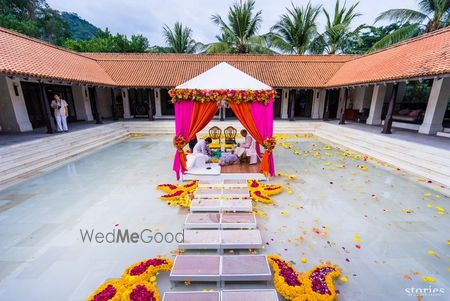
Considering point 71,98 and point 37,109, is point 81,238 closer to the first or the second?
point 37,109

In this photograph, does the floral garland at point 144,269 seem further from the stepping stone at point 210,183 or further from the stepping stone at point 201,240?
the stepping stone at point 210,183

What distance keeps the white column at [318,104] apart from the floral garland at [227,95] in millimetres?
12471

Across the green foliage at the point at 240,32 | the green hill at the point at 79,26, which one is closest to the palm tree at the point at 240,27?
the green foliage at the point at 240,32

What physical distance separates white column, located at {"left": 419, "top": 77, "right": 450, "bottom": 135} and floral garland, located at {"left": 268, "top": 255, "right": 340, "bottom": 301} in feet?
34.2

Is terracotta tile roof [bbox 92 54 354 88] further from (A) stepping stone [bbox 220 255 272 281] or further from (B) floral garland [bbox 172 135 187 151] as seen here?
(A) stepping stone [bbox 220 255 272 281]

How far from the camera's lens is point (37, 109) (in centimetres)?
1107

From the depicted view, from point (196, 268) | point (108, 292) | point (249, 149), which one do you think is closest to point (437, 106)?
point (249, 149)

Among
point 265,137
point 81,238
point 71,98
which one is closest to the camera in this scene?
point 81,238

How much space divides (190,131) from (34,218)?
3.87m

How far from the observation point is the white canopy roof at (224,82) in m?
6.06

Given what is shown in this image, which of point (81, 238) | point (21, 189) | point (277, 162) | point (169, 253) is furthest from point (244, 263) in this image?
point (21, 189)

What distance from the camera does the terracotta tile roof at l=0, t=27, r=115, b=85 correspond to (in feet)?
25.4

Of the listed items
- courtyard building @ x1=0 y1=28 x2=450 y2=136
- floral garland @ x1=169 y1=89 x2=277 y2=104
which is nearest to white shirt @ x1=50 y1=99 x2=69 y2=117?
courtyard building @ x1=0 y1=28 x2=450 y2=136

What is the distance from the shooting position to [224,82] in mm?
6211
